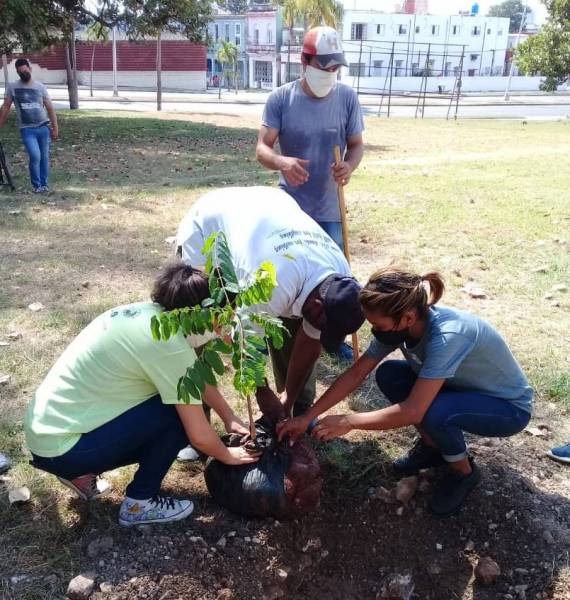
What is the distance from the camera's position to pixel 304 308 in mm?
2422

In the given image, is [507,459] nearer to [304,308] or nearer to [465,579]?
[465,579]

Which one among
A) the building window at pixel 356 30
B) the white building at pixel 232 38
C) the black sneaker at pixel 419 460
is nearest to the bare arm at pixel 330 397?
the black sneaker at pixel 419 460

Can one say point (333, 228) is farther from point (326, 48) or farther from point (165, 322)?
point (165, 322)

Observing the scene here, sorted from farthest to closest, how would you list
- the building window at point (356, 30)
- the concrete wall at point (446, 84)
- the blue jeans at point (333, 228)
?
1. the building window at point (356, 30)
2. the concrete wall at point (446, 84)
3. the blue jeans at point (333, 228)

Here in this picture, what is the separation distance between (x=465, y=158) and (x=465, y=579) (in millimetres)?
11232

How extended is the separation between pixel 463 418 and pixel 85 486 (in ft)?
5.20

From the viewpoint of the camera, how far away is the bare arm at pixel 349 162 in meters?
3.60

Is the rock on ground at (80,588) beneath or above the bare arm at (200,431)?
beneath

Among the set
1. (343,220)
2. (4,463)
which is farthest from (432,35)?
(4,463)

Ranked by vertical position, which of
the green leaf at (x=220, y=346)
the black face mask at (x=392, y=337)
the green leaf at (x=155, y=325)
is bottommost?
the black face mask at (x=392, y=337)

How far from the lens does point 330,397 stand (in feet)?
8.66

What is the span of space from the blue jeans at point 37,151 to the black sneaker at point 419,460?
7111 millimetres

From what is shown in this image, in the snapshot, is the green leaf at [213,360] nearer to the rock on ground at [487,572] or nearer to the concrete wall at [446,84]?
the rock on ground at [487,572]

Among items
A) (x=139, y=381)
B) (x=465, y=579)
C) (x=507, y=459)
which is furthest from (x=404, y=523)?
(x=139, y=381)
